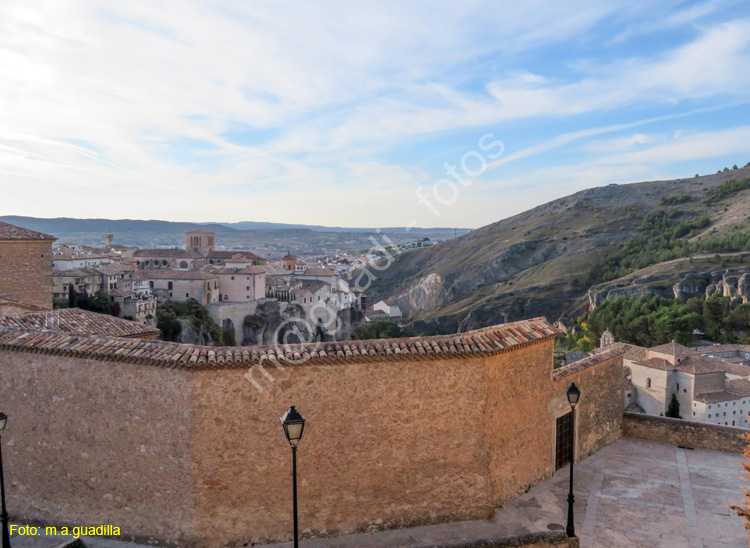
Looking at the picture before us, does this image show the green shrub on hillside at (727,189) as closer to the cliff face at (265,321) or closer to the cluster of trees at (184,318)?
the cliff face at (265,321)

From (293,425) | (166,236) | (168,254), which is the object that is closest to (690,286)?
(168,254)

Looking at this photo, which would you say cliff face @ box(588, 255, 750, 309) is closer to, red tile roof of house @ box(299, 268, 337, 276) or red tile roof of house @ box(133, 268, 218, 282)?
red tile roof of house @ box(299, 268, 337, 276)

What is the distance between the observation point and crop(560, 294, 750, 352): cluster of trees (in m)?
54.4

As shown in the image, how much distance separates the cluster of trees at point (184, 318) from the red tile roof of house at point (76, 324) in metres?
29.6

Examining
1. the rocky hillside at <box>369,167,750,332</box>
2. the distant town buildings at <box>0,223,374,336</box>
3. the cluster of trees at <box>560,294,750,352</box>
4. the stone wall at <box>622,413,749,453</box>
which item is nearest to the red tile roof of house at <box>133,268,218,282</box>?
the distant town buildings at <box>0,223,374,336</box>

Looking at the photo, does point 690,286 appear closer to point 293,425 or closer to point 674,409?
point 674,409

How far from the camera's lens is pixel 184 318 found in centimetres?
4247

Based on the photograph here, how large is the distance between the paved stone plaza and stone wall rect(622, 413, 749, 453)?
0.48m

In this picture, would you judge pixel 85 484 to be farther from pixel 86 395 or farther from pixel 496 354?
pixel 496 354

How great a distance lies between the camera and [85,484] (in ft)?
24.9

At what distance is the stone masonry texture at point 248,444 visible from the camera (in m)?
7.02

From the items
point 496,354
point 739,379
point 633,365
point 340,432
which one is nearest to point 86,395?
point 340,432

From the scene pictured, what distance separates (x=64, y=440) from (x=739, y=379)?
45563 millimetres

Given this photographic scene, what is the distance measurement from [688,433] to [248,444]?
9.26 metres
